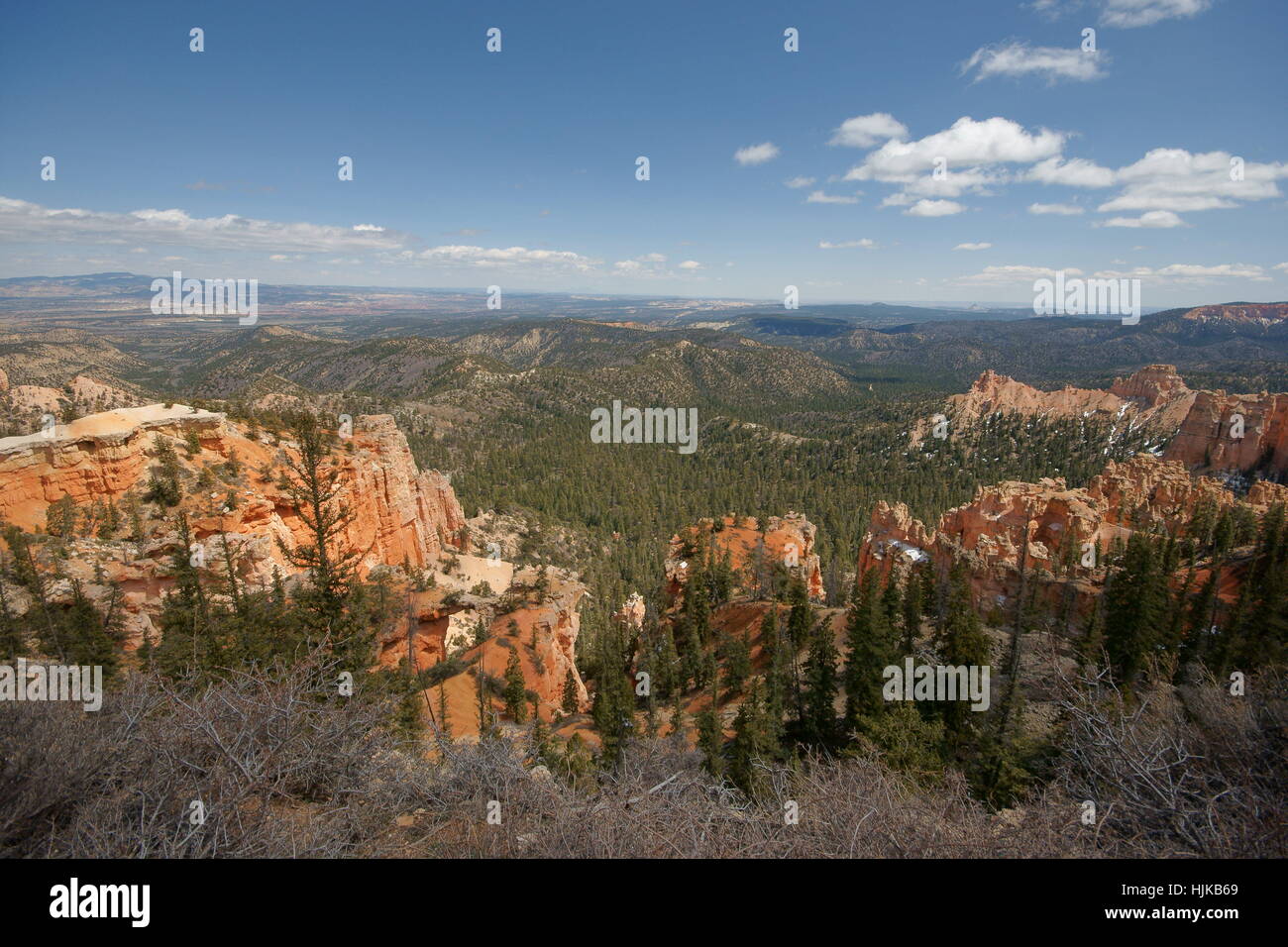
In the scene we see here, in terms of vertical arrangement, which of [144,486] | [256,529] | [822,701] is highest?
[144,486]

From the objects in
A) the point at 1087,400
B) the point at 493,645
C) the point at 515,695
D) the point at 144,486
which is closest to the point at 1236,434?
the point at 1087,400

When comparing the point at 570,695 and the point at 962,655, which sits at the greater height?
the point at 962,655

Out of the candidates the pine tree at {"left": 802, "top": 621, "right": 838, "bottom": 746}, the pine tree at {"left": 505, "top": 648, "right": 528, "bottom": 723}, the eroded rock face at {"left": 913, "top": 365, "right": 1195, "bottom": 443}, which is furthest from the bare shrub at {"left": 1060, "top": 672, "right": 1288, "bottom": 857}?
the eroded rock face at {"left": 913, "top": 365, "right": 1195, "bottom": 443}

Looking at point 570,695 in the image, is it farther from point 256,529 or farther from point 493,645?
point 256,529

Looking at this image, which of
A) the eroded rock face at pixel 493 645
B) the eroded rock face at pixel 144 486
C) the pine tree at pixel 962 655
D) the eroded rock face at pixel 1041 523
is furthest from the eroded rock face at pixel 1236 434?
the eroded rock face at pixel 144 486

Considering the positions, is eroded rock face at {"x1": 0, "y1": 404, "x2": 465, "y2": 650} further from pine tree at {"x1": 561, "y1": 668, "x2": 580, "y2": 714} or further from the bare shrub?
the bare shrub

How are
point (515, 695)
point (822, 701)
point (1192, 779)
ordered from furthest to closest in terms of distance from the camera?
1. point (822, 701)
2. point (515, 695)
3. point (1192, 779)
